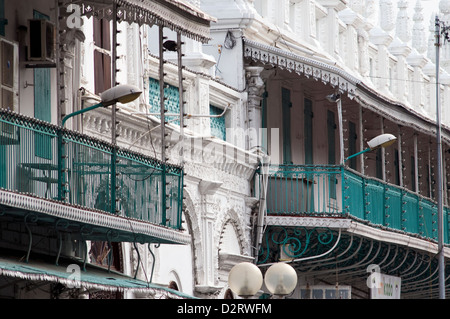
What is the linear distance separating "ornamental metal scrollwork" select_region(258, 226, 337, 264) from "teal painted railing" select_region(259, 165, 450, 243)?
31 cm

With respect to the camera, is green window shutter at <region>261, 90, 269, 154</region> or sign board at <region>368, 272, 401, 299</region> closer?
green window shutter at <region>261, 90, 269, 154</region>

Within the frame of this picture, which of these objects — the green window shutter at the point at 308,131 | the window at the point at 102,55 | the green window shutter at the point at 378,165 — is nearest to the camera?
the window at the point at 102,55

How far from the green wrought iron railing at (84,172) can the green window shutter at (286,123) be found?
338 inches

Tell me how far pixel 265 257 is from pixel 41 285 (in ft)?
28.3

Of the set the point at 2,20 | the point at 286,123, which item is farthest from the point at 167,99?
the point at 286,123

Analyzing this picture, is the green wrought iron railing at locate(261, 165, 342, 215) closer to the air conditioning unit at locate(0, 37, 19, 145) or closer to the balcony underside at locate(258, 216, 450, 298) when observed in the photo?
the balcony underside at locate(258, 216, 450, 298)

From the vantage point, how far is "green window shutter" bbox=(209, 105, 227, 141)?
25.0 m

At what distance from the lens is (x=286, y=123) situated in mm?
28641

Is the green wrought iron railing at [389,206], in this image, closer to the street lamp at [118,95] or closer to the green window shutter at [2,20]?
the street lamp at [118,95]

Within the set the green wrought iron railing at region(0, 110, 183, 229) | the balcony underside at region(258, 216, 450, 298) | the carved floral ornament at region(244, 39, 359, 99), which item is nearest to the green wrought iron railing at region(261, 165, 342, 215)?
the balcony underside at region(258, 216, 450, 298)

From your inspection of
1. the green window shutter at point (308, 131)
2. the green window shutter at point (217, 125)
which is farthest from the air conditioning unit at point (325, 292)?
the green window shutter at point (217, 125)

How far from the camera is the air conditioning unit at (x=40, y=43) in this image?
60.0 ft

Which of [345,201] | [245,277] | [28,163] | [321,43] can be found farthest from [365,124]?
[28,163]

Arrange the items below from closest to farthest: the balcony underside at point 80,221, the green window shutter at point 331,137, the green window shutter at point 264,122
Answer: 1. the balcony underside at point 80,221
2. the green window shutter at point 264,122
3. the green window shutter at point 331,137
